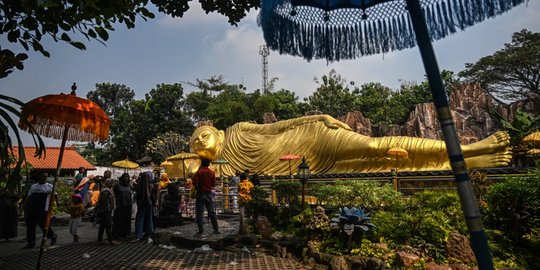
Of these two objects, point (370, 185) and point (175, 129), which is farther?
point (175, 129)

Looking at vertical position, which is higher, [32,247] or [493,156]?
[493,156]

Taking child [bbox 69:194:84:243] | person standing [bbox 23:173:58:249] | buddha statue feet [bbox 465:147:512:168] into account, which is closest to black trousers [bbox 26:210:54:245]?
person standing [bbox 23:173:58:249]

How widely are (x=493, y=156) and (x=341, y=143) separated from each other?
4.35 m

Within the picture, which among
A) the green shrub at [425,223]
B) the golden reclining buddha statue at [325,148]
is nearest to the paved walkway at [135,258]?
the green shrub at [425,223]

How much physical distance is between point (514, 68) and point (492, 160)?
20.7m

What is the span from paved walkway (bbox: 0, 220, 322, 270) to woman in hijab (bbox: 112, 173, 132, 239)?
1.43 ft

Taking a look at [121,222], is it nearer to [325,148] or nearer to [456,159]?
[456,159]

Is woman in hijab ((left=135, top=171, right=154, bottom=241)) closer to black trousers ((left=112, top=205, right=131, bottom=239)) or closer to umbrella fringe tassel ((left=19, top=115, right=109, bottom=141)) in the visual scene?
black trousers ((left=112, top=205, right=131, bottom=239))

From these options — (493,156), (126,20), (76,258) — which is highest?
(126,20)

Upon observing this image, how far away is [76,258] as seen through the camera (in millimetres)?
5578

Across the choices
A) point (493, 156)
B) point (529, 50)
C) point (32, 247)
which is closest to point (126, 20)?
point (32, 247)

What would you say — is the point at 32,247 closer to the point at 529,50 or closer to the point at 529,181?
the point at 529,181

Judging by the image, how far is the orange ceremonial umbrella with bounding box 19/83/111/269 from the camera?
3.98m

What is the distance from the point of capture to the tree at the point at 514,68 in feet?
82.1
